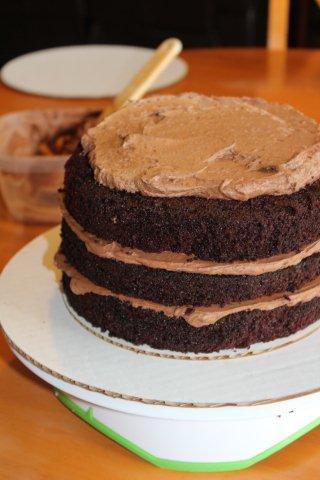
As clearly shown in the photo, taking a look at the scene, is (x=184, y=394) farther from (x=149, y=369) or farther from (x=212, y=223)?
(x=212, y=223)

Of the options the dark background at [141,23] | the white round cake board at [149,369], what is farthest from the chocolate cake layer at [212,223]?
the dark background at [141,23]

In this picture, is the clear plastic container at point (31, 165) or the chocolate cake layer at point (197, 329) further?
the clear plastic container at point (31, 165)

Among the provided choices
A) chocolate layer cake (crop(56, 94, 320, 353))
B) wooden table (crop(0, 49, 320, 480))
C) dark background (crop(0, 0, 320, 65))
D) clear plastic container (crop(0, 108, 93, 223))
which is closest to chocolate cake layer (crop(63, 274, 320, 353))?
chocolate layer cake (crop(56, 94, 320, 353))

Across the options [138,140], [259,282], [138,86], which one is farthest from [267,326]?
[138,86]

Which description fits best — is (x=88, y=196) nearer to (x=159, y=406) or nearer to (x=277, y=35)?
(x=159, y=406)

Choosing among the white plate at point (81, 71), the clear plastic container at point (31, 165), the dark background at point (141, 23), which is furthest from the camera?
the dark background at point (141, 23)

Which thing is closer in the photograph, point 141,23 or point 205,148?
point 205,148

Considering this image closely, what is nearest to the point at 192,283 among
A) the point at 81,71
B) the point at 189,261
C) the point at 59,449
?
the point at 189,261

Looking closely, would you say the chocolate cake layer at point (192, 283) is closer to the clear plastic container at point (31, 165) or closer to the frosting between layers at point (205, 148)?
the frosting between layers at point (205, 148)
